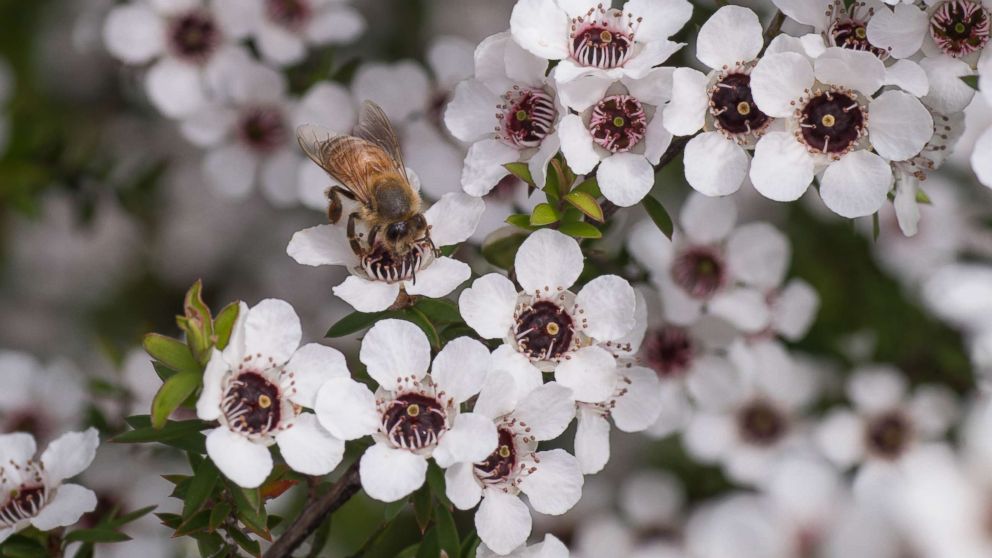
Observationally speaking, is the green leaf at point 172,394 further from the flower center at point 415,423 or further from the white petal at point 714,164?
the white petal at point 714,164

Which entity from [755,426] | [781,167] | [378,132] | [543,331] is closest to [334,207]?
[378,132]

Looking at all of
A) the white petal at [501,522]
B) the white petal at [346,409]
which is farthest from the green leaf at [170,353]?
the white petal at [501,522]

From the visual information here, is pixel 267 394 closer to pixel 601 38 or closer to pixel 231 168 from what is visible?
pixel 601 38

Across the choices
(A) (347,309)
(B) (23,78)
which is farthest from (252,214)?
(B) (23,78)

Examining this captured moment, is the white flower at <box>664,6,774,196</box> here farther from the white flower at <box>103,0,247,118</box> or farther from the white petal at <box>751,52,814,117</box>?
the white flower at <box>103,0,247,118</box>

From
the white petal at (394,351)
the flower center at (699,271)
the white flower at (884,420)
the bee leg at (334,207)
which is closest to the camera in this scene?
the white petal at (394,351)

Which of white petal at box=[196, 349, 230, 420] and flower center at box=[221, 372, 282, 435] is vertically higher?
white petal at box=[196, 349, 230, 420]

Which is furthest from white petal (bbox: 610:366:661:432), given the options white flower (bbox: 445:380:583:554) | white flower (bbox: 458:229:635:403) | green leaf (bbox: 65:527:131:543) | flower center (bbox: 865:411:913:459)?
flower center (bbox: 865:411:913:459)
